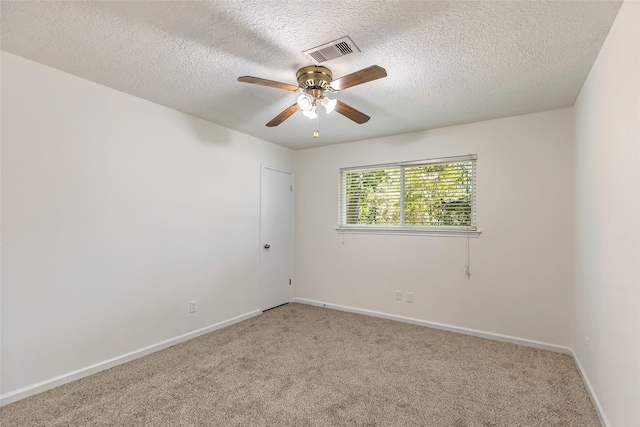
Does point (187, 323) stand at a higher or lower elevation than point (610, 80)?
lower

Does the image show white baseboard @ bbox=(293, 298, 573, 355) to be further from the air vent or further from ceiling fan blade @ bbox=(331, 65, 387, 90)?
the air vent

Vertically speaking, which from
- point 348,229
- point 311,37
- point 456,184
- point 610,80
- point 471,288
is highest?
point 311,37

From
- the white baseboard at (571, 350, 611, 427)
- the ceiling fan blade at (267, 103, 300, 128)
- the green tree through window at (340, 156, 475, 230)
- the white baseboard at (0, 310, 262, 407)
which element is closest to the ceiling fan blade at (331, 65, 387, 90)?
the ceiling fan blade at (267, 103, 300, 128)

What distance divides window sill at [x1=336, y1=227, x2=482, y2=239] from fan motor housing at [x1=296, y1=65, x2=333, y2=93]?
2279 millimetres

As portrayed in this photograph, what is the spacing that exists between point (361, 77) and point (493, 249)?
8.20ft

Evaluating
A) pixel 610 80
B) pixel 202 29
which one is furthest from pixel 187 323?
pixel 610 80

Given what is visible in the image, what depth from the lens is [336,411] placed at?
2.03 metres

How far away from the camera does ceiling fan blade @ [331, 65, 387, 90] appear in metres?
1.79

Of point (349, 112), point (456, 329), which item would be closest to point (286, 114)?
point (349, 112)

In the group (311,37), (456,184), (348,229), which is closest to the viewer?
(311,37)

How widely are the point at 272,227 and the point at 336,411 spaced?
2.74m

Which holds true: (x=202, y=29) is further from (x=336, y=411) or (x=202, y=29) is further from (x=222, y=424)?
(x=336, y=411)

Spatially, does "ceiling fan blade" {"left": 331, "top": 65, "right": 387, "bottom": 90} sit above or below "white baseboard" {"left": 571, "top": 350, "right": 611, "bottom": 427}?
above

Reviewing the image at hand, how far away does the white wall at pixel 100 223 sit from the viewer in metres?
2.13
